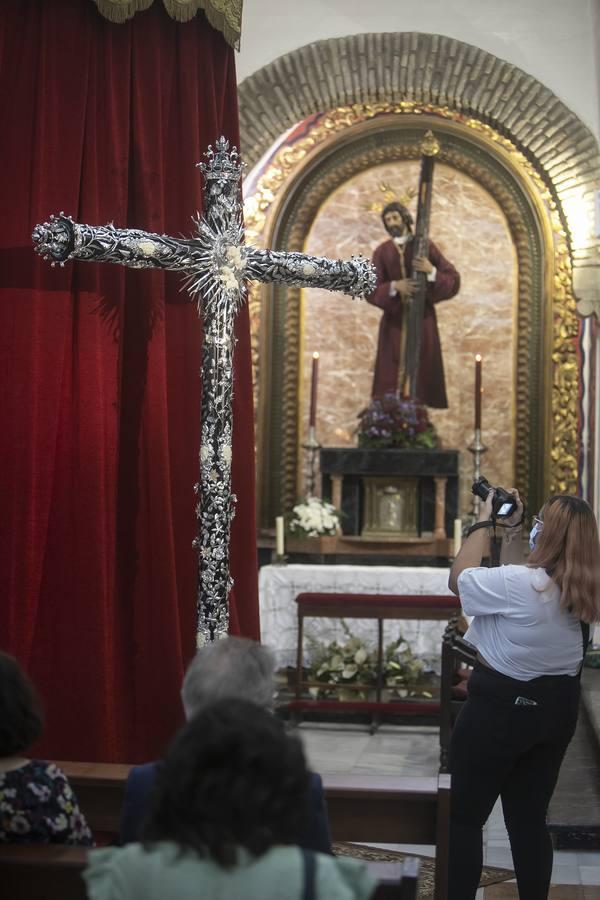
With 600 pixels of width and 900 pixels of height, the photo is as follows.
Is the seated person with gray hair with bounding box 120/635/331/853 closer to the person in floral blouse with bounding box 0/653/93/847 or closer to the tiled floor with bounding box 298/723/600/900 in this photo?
the person in floral blouse with bounding box 0/653/93/847

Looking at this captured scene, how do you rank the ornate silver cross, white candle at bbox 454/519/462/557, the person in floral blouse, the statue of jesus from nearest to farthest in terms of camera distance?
the person in floral blouse → the ornate silver cross → white candle at bbox 454/519/462/557 → the statue of jesus

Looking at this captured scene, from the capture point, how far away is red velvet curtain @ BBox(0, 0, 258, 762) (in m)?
4.11

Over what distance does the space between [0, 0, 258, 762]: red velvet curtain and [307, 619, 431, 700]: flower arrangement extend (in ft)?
9.30

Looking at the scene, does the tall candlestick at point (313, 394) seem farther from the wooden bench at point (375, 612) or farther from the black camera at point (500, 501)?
the black camera at point (500, 501)

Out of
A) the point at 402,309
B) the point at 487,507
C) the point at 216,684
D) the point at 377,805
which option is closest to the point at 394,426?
the point at 402,309

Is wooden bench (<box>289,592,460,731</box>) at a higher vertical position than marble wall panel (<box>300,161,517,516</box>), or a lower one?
lower

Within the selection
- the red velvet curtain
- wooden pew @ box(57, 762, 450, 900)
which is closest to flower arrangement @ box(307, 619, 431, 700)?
the red velvet curtain

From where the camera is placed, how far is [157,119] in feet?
14.3

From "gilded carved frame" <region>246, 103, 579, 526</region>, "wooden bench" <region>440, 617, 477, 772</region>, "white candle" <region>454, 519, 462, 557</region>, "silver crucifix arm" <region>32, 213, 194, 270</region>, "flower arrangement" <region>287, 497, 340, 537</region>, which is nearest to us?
"silver crucifix arm" <region>32, 213, 194, 270</region>

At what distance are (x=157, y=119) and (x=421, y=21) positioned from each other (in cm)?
311

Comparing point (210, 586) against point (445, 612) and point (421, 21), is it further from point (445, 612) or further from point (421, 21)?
point (421, 21)

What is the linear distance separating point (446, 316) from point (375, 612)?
285 cm

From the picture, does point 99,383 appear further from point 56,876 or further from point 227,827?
point 227,827

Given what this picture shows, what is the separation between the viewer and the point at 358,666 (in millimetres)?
7215
